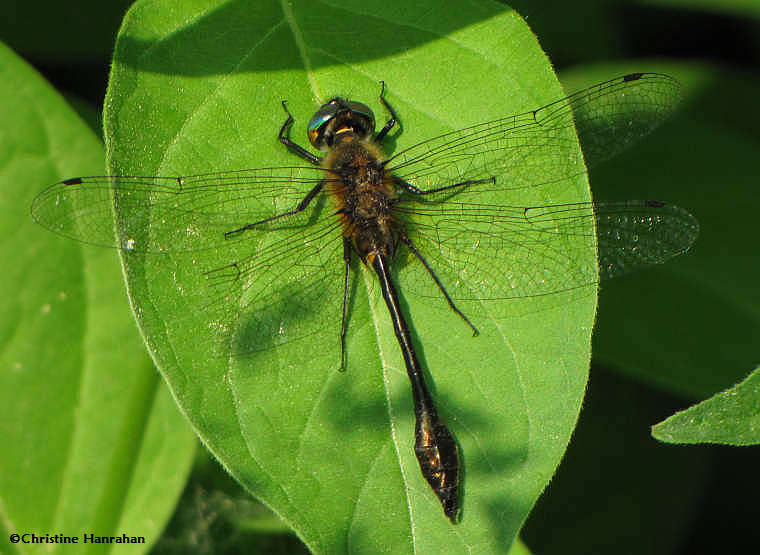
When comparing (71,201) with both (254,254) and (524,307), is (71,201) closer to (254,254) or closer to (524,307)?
(254,254)

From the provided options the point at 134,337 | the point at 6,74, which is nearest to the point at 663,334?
the point at 134,337

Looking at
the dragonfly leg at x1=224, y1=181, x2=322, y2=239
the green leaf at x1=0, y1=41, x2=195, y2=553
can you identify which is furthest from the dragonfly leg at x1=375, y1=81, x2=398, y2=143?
the green leaf at x1=0, y1=41, x2=195, y2=553

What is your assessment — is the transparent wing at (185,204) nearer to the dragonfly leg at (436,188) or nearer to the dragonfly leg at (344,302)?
the dragonfly leg at (344,302)

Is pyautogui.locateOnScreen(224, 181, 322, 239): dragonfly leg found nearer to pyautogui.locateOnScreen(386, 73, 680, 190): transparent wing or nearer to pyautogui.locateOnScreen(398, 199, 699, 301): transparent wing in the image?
pyautogui.locateOnScreen(386, 73, 680, 190): transparent wing

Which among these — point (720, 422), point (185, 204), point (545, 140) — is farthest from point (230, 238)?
point (720, 422)

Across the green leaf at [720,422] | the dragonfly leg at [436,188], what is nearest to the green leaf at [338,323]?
the dragonfly leg at [436,188]
